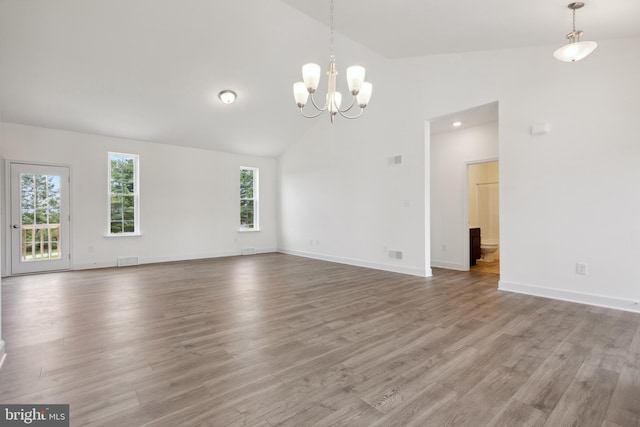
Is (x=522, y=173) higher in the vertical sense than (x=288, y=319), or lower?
higher

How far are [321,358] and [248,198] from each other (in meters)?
6.75

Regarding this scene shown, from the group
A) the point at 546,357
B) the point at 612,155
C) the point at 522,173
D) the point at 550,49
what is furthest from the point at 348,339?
the point at 550,49

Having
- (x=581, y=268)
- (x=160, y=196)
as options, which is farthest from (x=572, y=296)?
(x=160, y=196)

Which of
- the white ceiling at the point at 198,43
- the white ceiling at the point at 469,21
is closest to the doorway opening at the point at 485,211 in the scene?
the white ceiling at the point at 469,21

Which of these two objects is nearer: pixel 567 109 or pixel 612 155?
pixel 612 155

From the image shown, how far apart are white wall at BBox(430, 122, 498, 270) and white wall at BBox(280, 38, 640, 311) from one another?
1.14 m

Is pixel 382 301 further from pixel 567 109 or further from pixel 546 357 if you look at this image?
pixel 567 109

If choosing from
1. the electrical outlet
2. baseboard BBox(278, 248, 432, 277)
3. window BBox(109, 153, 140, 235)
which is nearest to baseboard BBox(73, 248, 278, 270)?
window BBox(109, 153, 140, 235)

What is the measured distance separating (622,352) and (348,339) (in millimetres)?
2215

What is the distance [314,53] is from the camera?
5137mm

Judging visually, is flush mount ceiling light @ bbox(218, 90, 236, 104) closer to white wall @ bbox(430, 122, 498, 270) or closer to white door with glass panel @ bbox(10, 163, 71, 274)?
white door with glass panel @ bbox(10, 163, 71, 274)

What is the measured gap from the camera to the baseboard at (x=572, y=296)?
3465mm

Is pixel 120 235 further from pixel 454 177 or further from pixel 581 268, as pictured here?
pixel 581 268

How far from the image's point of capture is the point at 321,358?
2385 mm
